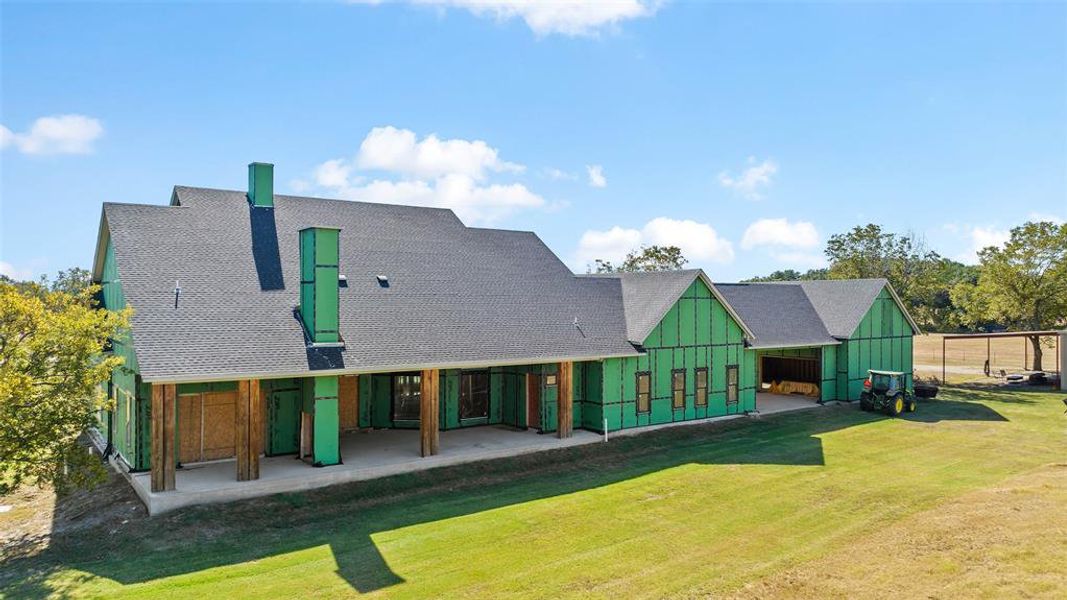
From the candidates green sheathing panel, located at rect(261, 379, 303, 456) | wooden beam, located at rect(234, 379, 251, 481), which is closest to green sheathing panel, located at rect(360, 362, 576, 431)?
green sheathing panel, located at rect(261, 379, 303, 456)

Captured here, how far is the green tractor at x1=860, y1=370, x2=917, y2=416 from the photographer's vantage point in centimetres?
2655

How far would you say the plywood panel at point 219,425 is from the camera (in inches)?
696

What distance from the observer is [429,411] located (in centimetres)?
1814

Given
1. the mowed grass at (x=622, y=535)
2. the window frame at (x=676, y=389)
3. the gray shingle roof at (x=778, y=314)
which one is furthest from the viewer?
the gray shingle roof at (x=778, y=314)

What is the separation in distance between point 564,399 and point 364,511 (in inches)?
310

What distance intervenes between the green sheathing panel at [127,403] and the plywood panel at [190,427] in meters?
0.90

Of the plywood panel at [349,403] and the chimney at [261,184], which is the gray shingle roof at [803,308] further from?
the chimney at [261,184]

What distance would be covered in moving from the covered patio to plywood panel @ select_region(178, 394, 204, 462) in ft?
1.40

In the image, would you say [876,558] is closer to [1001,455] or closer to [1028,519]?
[1028,519]

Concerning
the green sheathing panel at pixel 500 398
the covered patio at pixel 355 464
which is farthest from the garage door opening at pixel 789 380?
the covered patio at pixel 355 464

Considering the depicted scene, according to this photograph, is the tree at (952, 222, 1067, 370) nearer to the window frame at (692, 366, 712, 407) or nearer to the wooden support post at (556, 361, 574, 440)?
the window frame at (692, 366, 712, 407)

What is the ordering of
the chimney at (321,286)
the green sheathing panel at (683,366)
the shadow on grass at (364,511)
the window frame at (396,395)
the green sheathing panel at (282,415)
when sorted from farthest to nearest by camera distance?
the green sheathing panel at (683,366) → the window frame at (396,395) → the green sheathing panel at (282,415) → the chimney at (321,286) → the shadow on grass at (364,511)

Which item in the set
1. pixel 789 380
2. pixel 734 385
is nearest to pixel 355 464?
pixel 734 385

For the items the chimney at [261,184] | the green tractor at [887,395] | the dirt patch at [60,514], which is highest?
the chimney at [261,184]
